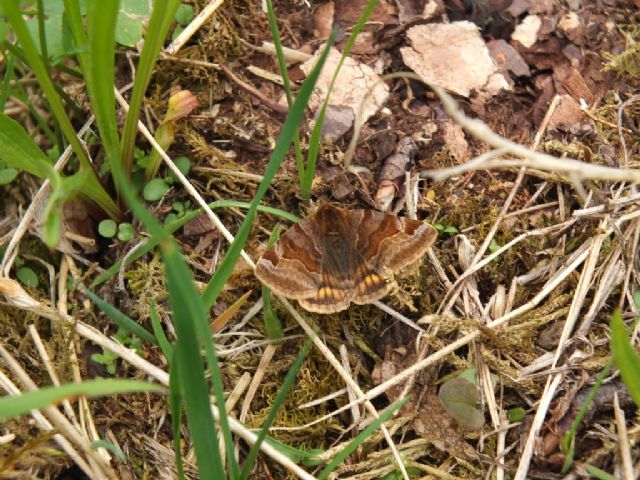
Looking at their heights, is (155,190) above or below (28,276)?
above

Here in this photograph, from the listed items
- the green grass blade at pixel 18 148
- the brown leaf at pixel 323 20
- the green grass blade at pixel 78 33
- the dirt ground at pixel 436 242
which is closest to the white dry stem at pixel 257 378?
the dirt ground at pixel 436 242

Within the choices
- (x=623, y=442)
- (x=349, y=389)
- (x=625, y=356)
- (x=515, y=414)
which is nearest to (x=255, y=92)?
(x=349, y=389)

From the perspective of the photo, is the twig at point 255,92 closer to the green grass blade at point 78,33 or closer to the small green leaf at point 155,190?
the small green leaf at point 155,190

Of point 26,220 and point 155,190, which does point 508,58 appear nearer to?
point 155,190

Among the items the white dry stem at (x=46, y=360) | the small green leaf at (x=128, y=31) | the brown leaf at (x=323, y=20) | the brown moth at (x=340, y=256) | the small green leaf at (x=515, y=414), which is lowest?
the small green leaf at (x=515, y=414)

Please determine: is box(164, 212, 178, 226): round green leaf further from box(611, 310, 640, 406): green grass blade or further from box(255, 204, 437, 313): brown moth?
box(611, 310, 640, 406): green grass blade

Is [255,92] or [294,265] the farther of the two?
[255,92]
